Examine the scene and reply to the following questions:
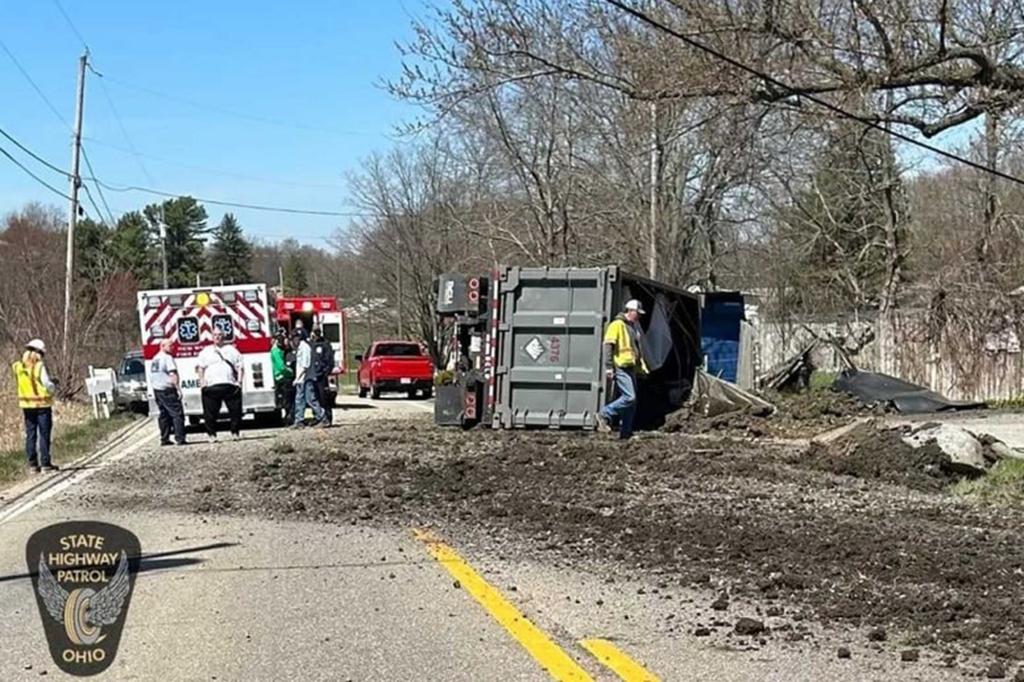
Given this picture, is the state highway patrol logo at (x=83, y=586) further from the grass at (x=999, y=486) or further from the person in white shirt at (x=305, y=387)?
the person in white shirt at (x=305, y=387)

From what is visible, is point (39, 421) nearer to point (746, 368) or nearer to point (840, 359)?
point (746, 368)

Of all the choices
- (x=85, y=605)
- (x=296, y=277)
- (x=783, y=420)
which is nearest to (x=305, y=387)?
(x=783, y=420)

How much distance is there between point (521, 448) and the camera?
1647 cm

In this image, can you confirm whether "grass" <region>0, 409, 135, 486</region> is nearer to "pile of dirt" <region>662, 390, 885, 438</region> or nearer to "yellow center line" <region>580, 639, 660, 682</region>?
"pile of dirt" <region>662, 390, 885, 438</region>

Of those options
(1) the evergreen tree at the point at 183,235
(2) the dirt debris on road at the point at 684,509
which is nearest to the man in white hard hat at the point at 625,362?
(2) the dirt debris on road at the point at 684,509

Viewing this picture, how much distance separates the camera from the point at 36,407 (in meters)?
16.4

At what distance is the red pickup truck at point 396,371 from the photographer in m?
41.8

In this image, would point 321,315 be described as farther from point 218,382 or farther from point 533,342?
point 533,342

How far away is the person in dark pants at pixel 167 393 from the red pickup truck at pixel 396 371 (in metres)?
21.9

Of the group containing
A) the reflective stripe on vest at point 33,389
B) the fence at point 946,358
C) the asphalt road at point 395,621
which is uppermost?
the fence at point 946,358

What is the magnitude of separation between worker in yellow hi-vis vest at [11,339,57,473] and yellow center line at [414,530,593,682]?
8.63 m

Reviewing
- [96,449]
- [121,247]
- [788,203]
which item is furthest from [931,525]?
[121,247]

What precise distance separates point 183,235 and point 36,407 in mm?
77584

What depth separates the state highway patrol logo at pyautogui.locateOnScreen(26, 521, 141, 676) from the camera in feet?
22.2
